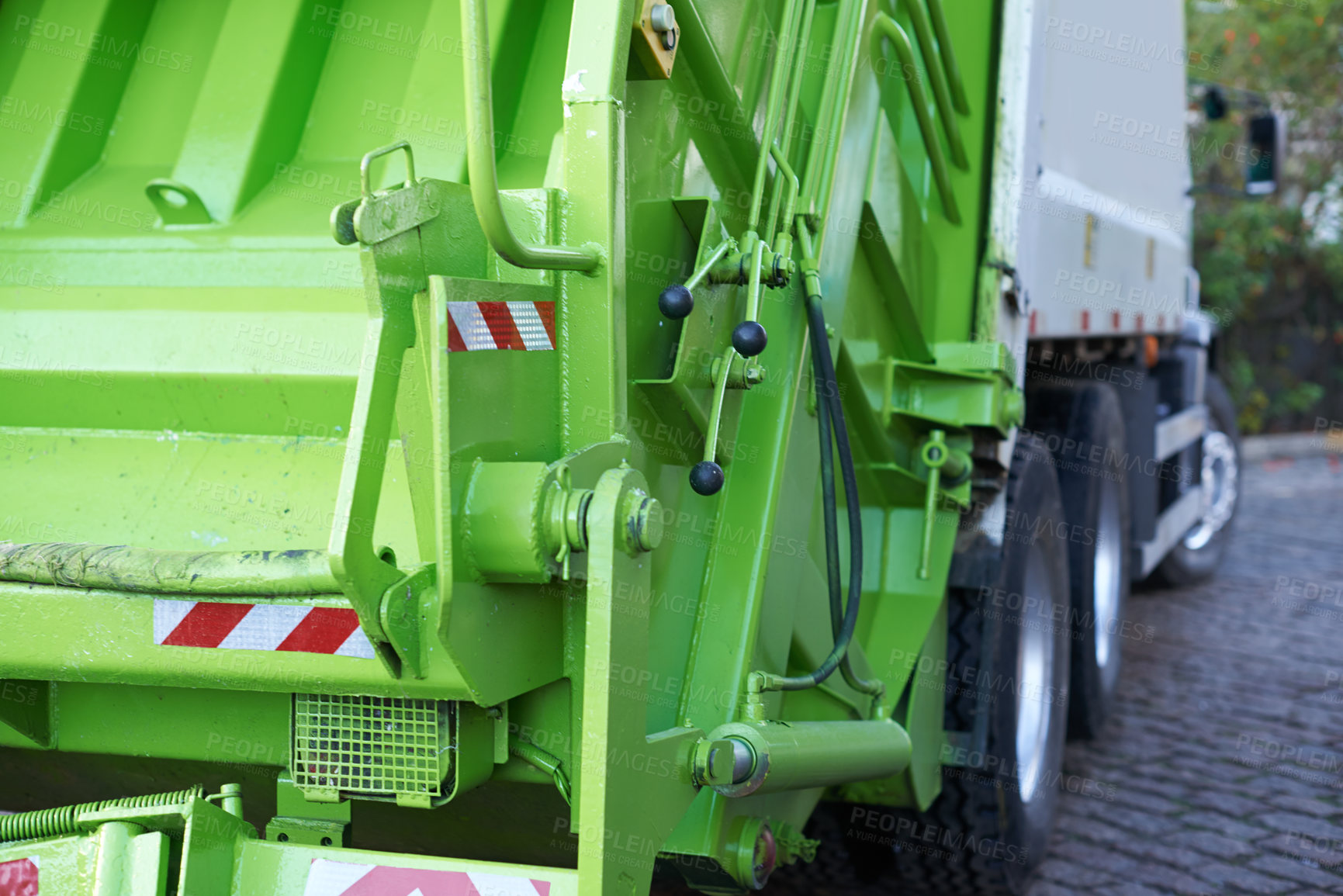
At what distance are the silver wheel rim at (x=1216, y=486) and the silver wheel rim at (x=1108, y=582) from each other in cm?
242

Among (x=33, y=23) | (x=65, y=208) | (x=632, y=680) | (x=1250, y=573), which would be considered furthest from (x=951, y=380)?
(x=1250, y=573)

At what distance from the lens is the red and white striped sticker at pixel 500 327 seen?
4.62 ft

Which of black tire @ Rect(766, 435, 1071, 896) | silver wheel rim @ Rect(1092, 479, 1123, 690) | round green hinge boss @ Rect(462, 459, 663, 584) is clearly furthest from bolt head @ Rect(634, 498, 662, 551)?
silver wheel rim @ Rect(1092, 479, 1123, 690)

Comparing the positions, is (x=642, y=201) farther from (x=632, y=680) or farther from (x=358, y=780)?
(x=358, y=780)

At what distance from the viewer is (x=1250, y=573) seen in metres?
6.87

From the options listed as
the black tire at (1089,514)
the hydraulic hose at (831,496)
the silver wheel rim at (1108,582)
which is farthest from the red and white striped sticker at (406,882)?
the silver wheel rim at (1108,582)

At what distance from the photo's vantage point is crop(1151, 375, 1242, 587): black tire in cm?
645

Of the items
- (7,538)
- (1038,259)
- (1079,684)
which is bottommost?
(1079,684)

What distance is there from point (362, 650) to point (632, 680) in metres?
0.38

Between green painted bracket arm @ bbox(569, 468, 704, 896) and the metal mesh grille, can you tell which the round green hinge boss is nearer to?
green painted bracket arm @ bbox(569, 468, 704, 896)

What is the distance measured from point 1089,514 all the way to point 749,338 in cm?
262

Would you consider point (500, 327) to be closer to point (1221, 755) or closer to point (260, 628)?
point (260, 628)

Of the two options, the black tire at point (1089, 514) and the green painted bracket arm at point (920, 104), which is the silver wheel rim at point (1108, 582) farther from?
the green painted bracket arm at point (920, 104)

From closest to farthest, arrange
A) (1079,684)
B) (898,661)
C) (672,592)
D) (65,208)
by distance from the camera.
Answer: (672,592) → (65,208) → (898,661) → (1079,684)
